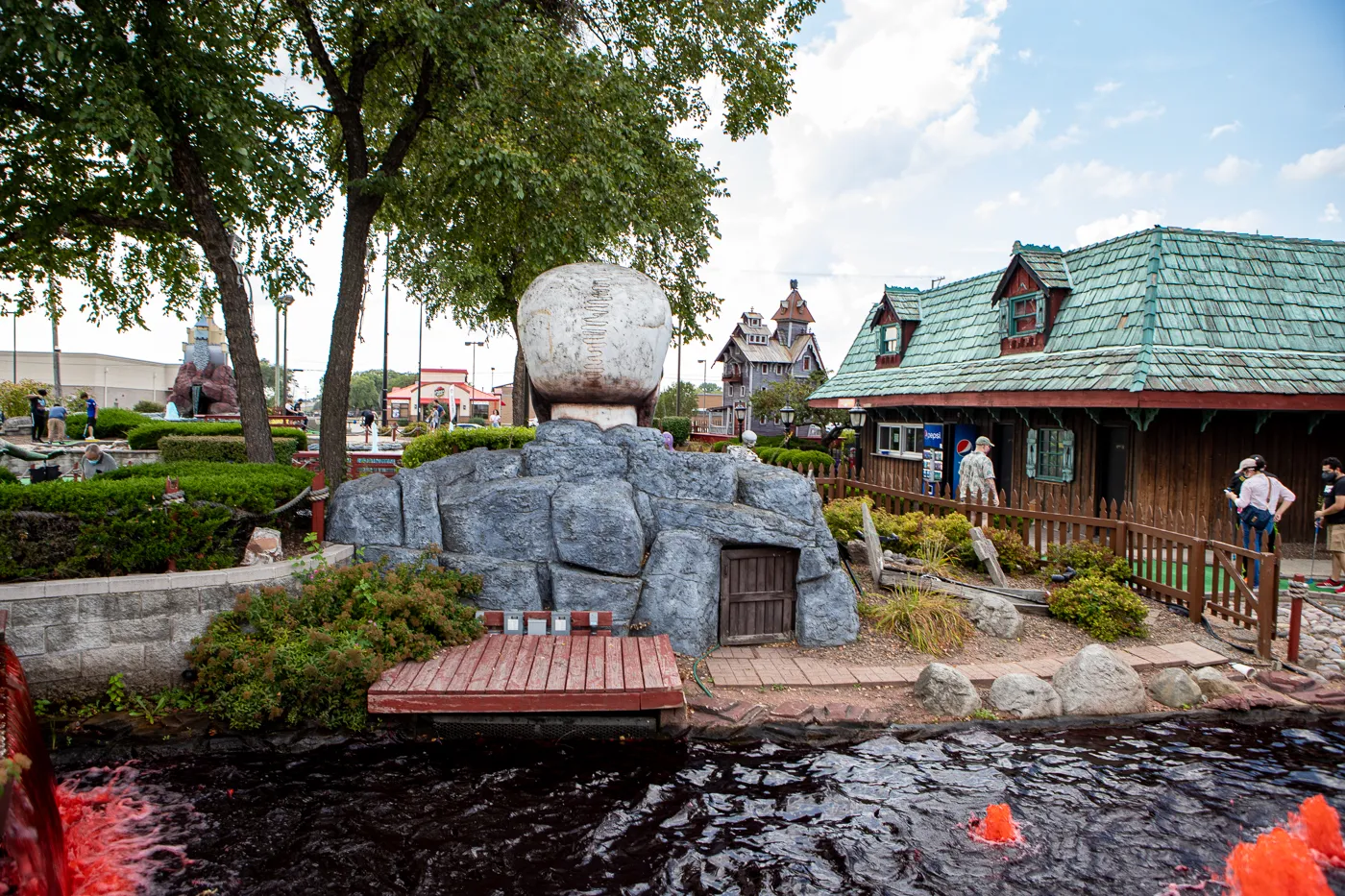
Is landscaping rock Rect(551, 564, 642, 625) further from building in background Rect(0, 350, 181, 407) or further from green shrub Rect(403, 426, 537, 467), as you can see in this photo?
building in background Rect(0, 350, 181, 407)

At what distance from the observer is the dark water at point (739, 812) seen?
15.6 feet

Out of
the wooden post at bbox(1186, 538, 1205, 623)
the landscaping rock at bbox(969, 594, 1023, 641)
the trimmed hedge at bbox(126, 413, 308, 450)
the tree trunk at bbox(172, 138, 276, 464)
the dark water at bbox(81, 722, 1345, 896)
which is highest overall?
the tree trunk at bbox(172, 138, 276, 464)

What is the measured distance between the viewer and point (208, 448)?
1409cm

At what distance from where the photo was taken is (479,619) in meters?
7.51

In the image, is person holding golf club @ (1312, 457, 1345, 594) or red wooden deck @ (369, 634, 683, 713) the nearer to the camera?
red wooden deck @ (369, 634, 683, 713)

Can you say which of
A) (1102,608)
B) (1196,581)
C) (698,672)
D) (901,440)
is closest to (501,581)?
(698,672)

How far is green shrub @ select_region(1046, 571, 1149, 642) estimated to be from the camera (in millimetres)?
8719

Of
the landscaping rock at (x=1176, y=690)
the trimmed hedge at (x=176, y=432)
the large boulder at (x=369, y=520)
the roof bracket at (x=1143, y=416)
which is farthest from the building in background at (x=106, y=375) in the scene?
the landscaping rock at (x=1176, y=690)

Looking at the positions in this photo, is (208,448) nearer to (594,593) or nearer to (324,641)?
(324,641)

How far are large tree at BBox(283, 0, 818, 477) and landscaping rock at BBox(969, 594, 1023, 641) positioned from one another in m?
6.88

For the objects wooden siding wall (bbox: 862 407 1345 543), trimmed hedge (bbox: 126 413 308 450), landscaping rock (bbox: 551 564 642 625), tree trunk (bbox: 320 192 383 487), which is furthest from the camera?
trimmed hedge (bbox: 126 413 308 450)

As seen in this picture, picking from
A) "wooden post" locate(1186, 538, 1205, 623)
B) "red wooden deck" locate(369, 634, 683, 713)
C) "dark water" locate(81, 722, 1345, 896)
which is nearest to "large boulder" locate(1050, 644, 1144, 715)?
"dark water" locate(81, 722, 1345, 896)

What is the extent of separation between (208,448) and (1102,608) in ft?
48.2

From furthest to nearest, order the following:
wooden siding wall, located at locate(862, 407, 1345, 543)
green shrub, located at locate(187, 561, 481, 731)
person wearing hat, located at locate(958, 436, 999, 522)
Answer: wooden siding wall, located at locate(862, 407, 1345, 543)
person wearing hat, located at locate(958, 436, 999, 522)
green shrub, located at locate(187, 561, 481, 731)
